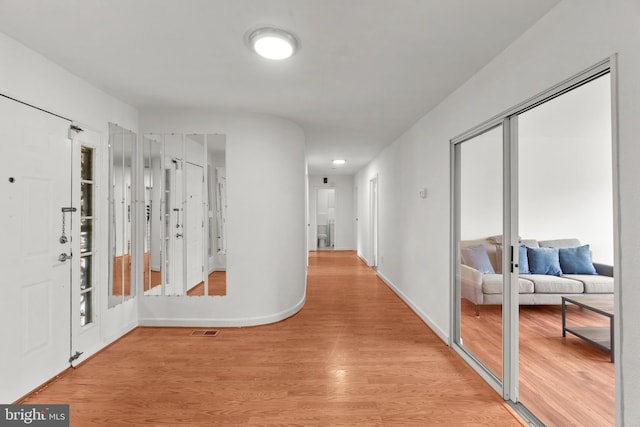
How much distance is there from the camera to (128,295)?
3.30 m

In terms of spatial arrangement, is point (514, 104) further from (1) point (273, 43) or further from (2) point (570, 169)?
(1) point (273, 43)

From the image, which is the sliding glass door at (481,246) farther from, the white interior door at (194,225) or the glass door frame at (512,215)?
the white interior door at (194,225)

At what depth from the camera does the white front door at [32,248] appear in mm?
2006

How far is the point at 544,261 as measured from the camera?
257 cm

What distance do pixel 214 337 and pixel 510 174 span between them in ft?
10.5

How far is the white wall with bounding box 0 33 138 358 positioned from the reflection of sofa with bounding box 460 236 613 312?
11.7 ft

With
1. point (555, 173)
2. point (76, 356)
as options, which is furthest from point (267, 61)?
point (76, 356)

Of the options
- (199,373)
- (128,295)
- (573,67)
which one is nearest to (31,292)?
(128,295)

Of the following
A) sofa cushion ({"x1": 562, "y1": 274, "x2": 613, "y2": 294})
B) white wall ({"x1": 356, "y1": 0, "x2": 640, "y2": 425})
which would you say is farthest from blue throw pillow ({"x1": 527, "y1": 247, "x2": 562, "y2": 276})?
white wall ({"x1": 356, "y1": 0, "x2": 640, "y2": 425})

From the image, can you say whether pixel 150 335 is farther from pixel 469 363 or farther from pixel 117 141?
pixel 469 363

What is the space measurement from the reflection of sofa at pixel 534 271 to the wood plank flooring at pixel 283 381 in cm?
73

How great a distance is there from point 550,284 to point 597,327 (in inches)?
23.1

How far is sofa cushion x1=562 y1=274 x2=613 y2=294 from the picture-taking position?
1607mm

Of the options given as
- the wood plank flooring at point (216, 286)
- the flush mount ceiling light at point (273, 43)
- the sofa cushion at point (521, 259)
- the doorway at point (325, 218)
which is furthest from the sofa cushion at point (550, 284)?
the doorway at point (325, 218)
